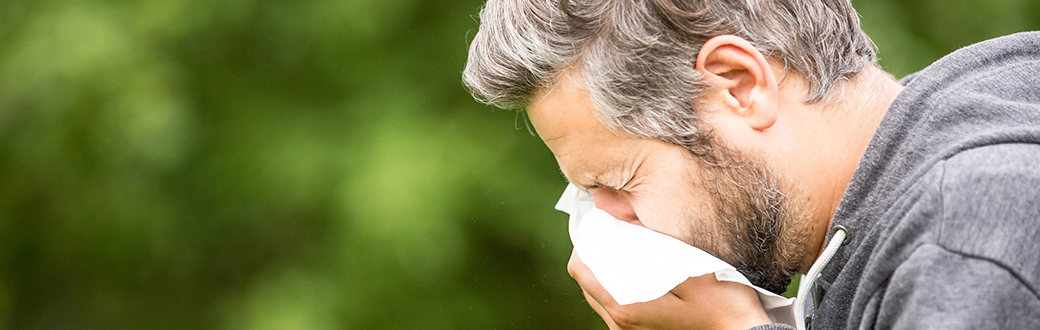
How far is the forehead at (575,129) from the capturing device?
5.19ft

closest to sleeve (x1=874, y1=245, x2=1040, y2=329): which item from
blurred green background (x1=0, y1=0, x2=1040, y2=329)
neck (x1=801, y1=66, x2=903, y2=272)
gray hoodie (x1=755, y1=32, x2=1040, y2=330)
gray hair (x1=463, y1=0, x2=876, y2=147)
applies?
gray hoodie (x1=755, y1=32, x2=1040, y2=330)

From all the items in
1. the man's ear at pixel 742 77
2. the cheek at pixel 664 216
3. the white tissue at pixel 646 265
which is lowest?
the white tissue at pixel 646 265

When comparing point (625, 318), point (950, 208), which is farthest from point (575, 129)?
point (950, 208)

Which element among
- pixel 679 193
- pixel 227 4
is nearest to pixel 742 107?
pixel 679 193

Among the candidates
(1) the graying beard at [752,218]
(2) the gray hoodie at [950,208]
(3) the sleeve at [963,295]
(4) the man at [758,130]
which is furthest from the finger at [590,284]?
(3) the sleeve at [963,295]

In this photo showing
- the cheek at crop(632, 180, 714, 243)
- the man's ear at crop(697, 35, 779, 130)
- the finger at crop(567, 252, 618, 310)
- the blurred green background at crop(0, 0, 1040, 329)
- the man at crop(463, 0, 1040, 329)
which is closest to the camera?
the man at crop(463, 0, 1040, 329)

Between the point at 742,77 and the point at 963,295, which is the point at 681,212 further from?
the point at 963,295

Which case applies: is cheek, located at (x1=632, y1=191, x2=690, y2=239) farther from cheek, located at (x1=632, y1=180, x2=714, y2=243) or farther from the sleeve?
the sleeve

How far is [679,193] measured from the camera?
1550 mm

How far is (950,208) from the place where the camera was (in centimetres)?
109

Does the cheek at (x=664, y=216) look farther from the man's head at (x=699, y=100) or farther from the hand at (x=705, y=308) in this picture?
the hand at (x=705, y=308)

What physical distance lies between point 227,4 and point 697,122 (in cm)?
202

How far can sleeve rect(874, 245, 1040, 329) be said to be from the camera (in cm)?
102

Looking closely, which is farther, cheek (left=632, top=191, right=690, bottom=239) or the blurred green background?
the blurred green background
